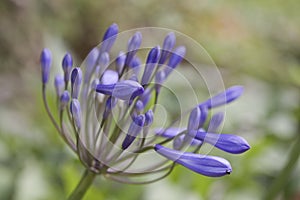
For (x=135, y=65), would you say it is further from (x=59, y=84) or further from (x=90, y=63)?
(x=59, y=84)

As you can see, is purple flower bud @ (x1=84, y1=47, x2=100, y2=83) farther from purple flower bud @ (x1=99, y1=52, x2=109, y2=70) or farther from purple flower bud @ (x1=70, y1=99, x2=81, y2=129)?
purple flower bud @ (x1=70, y1=99, x2=81, y2=129)

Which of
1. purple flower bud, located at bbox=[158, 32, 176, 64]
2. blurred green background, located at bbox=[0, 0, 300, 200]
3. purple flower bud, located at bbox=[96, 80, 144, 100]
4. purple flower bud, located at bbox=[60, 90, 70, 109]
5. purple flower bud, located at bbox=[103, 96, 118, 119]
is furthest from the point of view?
blurred green background, located at bbox=[0, 0, 300, 200]

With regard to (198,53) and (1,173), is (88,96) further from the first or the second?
(198,53)

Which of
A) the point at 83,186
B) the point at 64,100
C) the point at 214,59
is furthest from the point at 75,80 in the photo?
the point at 214,59

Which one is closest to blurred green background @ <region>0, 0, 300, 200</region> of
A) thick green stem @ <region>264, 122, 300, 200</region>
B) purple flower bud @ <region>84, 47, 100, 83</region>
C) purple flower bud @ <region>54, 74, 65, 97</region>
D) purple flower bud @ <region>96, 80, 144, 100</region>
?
thick green stem @ <region>264, 122, 300, 200</region>

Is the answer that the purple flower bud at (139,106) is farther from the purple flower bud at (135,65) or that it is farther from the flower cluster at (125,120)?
the purple flower bud at (135,65)

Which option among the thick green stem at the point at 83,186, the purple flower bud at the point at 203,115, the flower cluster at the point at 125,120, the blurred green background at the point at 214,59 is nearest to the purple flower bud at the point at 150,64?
the flower cluster at the point at 125,120
